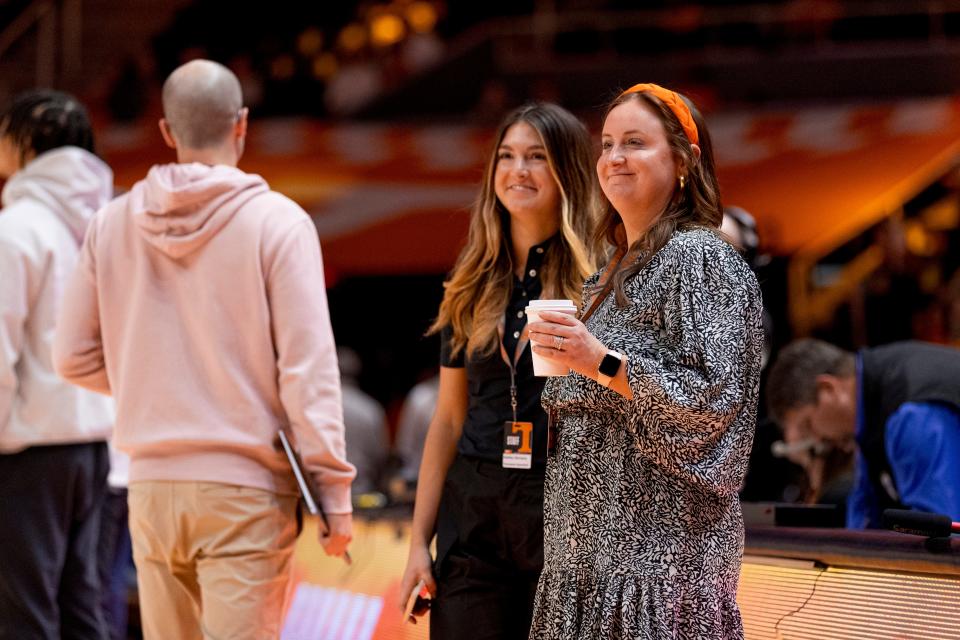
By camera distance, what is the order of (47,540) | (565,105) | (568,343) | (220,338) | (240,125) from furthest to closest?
(565,105) → (47,540) → (240,125) → (220,338) → (568,343)

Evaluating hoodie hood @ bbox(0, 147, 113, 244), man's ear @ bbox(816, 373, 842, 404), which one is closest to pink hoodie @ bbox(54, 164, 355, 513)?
hoodie hood @ bbox(0, 147, 113, 244)

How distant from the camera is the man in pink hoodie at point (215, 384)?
9.09 ft

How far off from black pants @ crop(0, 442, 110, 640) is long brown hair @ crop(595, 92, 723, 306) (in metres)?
2.01

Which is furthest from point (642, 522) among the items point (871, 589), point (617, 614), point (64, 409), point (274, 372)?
point (64, 409)

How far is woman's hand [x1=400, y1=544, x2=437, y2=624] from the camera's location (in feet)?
8.97

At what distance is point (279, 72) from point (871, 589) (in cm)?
1197

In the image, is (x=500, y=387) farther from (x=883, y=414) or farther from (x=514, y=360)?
(x=883, y=414)

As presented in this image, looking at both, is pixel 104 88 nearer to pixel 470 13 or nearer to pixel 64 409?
pixel 470 13

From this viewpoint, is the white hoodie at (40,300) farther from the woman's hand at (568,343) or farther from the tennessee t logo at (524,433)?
the woman's hand at (568,343)

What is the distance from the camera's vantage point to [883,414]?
357 cm

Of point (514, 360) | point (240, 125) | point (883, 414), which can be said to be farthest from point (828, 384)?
point (240, 125)

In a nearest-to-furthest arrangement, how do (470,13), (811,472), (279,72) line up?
(811,472), (279,72), (470,13)

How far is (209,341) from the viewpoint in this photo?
284 centimetres

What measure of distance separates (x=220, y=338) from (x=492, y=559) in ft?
2.75
